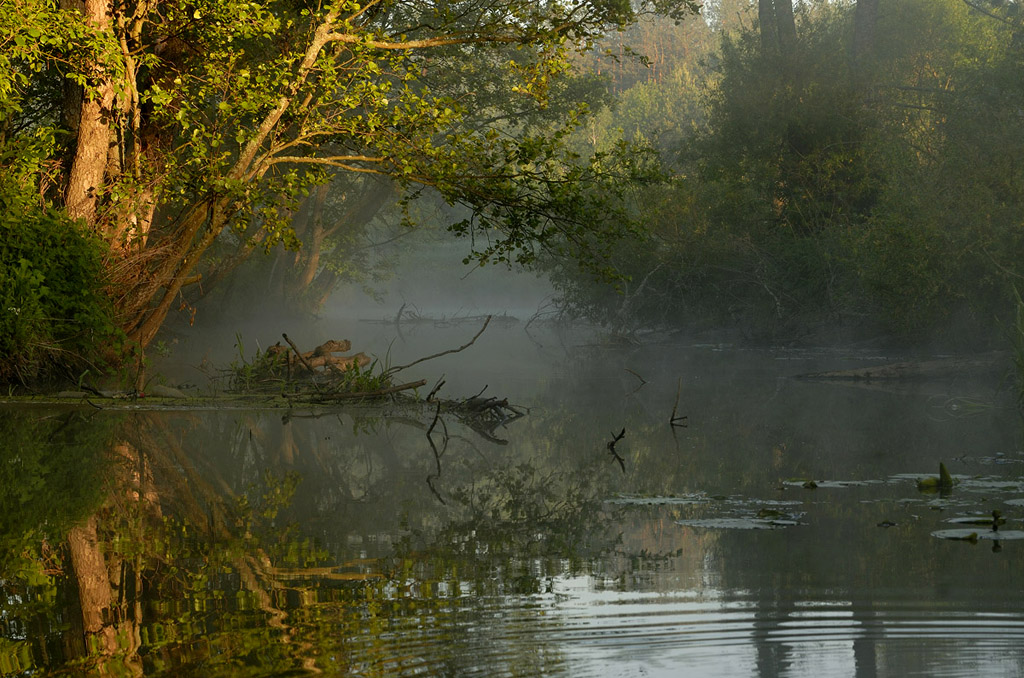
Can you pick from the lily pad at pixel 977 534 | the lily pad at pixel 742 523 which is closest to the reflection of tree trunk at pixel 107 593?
the lily pad at pixel 742 523

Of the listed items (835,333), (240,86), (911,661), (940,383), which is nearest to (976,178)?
(940,383)

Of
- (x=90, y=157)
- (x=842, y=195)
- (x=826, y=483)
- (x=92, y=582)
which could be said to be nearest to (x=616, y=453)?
(x=826, y=483)

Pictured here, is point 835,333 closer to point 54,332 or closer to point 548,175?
point 548,175

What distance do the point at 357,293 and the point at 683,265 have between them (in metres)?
44.9

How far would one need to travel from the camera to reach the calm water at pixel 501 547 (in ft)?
15.1

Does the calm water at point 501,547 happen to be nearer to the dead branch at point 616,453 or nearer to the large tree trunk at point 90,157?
the dead branch at point 616,453

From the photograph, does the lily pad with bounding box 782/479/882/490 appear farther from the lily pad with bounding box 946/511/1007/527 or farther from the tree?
the tree

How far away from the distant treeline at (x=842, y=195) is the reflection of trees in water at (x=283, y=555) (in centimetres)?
1109

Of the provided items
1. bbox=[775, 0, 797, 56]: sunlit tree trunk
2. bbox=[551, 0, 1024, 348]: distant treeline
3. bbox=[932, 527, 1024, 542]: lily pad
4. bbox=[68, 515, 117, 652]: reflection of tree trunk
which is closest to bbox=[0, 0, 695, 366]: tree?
bbox=[551, 0, 1024, 348]: distant treeline

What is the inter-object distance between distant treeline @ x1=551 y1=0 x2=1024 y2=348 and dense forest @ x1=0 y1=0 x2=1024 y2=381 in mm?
70

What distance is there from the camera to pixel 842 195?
2742cm

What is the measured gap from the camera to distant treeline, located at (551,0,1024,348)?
68.5 feet

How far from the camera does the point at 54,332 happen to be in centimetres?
1366

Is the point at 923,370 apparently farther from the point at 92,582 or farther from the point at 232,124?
the point at 92,582
